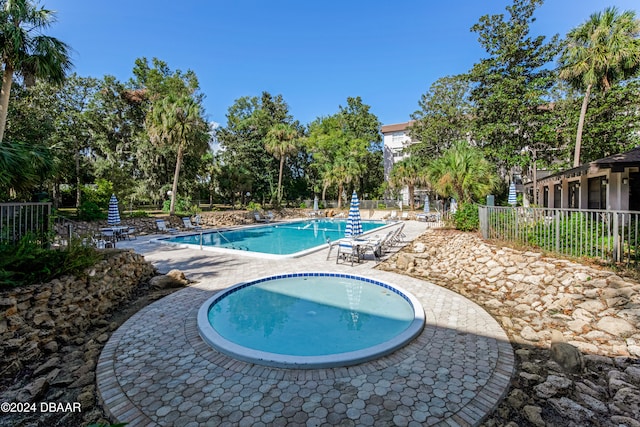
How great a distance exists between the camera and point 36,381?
10.9 ft

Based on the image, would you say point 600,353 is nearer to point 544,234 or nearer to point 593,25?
point 544,234

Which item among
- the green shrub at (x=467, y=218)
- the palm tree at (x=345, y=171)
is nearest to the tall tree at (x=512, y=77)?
the palm tree at (x=345, y=171)

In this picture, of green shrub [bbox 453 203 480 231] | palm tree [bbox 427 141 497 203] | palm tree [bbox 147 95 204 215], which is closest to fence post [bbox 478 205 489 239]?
green shrub [bbox 453 203 480 231]

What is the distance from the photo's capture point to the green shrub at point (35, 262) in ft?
14.7

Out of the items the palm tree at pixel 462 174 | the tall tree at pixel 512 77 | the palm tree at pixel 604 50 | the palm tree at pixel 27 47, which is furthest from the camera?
the tall tree at pixel 512 77

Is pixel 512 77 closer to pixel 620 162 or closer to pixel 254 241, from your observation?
pixel 620 162

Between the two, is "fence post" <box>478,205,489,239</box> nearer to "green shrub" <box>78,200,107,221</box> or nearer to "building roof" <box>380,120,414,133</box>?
"green shrub" <box>78,200,107,221</box>

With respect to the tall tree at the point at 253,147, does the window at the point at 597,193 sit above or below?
below

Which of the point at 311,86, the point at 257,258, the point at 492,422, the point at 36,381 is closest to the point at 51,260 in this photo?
the point at 36,381

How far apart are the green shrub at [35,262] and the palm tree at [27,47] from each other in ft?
25.2

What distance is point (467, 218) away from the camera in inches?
436

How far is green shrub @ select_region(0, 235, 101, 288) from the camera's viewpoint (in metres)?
4.49

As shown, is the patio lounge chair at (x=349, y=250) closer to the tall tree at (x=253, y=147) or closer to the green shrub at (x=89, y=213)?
the green shrub at (x=89, y=213)

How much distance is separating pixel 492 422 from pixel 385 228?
669 inches
